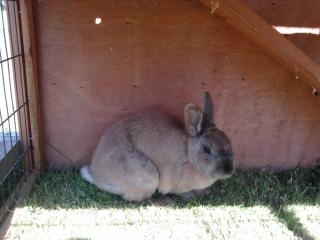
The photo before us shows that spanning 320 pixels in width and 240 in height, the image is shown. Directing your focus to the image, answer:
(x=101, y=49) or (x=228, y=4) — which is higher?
(x=228, y=4)

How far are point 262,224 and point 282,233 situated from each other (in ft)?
0.56

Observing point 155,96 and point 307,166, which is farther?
point 307,166

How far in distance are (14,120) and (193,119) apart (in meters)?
1.61

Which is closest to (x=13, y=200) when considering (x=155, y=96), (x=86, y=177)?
(x=86, y=177)

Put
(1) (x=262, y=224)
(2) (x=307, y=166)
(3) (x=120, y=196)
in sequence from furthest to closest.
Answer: (2) (x=307, y=166) → (3) (x=120, y=196) → (1) (x=262, y=224)

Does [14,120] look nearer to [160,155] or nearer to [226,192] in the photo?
[160,155]

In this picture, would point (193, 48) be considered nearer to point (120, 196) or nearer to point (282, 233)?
point (120, 196)

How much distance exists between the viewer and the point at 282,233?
3.03 metres

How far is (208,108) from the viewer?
11.4 feet

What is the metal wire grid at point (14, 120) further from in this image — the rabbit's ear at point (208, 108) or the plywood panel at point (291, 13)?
the plywood panel at point (291, 13)

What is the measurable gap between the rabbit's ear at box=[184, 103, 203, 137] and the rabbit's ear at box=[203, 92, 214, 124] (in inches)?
3.2

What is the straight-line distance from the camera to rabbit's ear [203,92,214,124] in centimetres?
345

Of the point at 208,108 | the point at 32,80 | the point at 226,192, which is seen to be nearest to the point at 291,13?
the point at 208,108

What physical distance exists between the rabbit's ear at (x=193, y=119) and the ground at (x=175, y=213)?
1.99 ft
